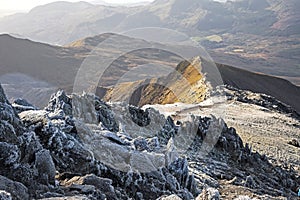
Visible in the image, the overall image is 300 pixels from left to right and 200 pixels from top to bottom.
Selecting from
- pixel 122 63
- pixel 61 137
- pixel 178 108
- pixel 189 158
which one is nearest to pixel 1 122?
pixel 61 137

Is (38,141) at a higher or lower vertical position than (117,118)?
higher

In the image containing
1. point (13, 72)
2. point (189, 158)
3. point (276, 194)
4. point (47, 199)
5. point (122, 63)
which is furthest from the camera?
point (122, 63)

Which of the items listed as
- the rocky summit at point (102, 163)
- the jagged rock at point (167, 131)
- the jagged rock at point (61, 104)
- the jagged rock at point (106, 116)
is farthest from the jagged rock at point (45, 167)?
the jagged rock at point (167, 131)

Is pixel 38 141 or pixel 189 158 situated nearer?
pixel 38 141

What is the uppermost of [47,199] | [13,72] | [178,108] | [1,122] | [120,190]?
[1,122]

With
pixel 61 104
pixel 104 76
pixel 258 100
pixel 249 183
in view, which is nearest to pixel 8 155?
pixel 61 104

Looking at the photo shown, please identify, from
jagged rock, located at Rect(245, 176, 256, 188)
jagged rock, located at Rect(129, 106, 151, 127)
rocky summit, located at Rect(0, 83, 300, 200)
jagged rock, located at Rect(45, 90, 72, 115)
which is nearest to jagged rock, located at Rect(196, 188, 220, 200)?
rocky summit, located at Rect(0, 83, 300, 200)

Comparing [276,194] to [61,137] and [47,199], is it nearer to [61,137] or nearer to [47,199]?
[61,137]

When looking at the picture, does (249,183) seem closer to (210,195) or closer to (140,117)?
(140,117)
